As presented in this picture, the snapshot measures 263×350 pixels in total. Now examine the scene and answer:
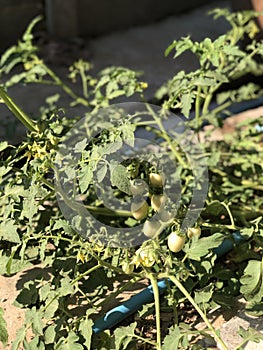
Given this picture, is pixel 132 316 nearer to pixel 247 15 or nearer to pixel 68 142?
pixel 68 142

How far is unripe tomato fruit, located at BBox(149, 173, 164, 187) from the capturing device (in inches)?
63.6

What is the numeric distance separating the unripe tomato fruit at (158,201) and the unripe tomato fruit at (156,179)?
27 mm

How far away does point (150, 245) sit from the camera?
1.50m

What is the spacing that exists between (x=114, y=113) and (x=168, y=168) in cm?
24

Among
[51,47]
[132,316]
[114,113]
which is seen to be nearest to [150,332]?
[132,316]

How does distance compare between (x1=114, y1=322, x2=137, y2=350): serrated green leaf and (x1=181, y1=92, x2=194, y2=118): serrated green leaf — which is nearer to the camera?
(x1=114, y1=322, x2=137, y2=350): serrated green leaf

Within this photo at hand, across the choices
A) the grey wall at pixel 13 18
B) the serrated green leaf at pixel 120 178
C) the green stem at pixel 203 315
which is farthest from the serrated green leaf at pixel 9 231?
the grey wall at pixel 13 18

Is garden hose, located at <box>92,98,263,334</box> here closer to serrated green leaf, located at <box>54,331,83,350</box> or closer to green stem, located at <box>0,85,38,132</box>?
serrated green leaf, located at <box>54,331,83,350</box>

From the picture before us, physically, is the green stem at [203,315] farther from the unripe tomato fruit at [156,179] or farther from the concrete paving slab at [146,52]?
the concrete paving slab at [146,52]

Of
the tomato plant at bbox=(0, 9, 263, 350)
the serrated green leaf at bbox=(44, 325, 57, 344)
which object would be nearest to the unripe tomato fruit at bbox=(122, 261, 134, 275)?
the tomato plant at bbox=(0, 9, 263, 350)

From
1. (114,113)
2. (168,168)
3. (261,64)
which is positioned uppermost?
(114,113)

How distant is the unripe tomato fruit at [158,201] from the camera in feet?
5.37

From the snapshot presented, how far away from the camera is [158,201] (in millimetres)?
→ 1640

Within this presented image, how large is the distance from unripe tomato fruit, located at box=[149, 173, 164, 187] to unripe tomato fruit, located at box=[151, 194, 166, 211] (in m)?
0.03
